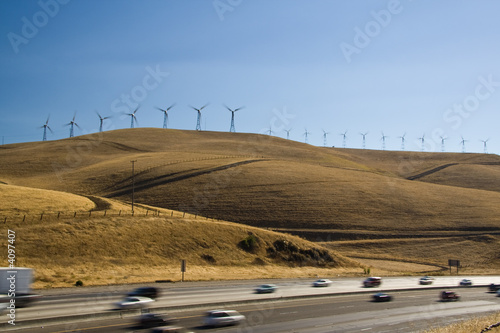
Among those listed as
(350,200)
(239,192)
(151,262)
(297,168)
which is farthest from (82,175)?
(151,262)

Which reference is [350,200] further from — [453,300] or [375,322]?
[375,322]

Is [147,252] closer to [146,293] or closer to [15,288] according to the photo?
A: [146,293]

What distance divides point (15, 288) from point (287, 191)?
94.2 metres

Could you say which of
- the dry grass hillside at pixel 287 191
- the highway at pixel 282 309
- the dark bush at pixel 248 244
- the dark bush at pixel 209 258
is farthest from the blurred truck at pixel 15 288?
the dry grass hillside at pixel 287 191

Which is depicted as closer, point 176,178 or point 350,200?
point 350,200

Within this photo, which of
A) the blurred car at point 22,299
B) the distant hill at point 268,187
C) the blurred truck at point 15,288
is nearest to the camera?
the blurred car at point 22,299

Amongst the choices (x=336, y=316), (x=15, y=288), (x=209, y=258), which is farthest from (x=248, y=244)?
(x=15, y=288)

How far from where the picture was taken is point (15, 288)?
95.3 feet

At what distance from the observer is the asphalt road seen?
24.5m

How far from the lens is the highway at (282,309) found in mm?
25078

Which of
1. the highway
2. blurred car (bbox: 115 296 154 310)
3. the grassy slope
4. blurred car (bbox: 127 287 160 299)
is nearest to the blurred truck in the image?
the highway

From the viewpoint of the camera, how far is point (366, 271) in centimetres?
6681

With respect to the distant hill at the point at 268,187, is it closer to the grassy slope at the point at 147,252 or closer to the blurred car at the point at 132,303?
the grassy slope at the point at 147,252

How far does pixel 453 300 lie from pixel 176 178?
3837 inches
